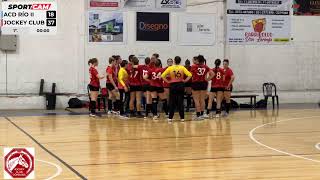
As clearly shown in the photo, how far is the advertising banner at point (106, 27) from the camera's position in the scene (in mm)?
21938

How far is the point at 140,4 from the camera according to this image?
22.4 m

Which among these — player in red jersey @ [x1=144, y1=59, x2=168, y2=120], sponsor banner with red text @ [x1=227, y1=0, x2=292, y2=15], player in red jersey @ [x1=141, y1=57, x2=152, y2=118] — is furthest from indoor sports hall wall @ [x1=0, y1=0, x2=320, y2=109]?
player in red jersey @ [x1=144, y1=59, x2=168, y2=120]

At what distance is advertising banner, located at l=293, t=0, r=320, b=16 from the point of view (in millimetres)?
24219

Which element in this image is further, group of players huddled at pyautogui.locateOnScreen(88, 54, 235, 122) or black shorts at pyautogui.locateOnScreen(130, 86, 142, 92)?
black shorts at pyautogui.locateOnScreen(130, 86, 142, 92)

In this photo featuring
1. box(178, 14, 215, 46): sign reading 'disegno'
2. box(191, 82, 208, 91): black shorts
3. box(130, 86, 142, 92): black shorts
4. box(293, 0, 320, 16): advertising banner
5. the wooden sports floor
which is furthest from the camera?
box(293, 0, 320, 16): advertising banner

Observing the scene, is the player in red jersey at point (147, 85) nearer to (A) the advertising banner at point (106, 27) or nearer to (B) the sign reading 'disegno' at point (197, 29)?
(A) the advertising banner at point (106, 27)

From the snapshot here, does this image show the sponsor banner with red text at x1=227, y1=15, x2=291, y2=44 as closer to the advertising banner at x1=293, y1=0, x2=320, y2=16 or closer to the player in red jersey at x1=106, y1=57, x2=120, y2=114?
the advertising banner at x1=293, y1=0, x2=320, y2=16

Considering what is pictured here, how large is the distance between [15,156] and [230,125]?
1130 cm

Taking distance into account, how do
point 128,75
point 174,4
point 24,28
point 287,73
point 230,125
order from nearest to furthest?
1. point 230,125
2. point 128,75
3. point 24,28
4. point 174,4
5. point 287,73

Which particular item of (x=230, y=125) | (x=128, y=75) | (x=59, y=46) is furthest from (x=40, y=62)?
(x=230, y=125)

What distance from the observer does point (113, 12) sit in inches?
871

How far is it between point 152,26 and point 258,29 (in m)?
4.58

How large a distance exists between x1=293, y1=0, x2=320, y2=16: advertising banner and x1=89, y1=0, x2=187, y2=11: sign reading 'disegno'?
494cm

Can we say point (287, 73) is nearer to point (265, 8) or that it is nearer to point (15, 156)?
point (265, 8)
